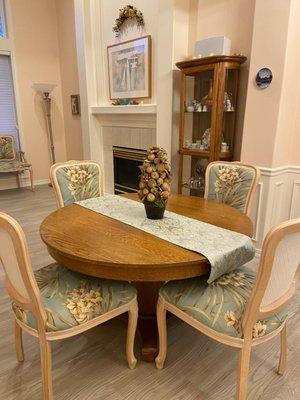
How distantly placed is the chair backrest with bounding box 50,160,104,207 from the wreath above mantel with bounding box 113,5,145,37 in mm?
2467

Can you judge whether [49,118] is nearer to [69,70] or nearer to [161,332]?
[69,70]

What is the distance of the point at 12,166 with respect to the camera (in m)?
4.98

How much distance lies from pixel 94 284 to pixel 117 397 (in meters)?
0.57

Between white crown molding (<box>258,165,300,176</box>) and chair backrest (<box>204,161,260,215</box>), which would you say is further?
white crown molding (<box>258,165,300,176</box>)

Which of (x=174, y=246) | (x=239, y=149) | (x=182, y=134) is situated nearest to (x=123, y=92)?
(x=182, y=134)

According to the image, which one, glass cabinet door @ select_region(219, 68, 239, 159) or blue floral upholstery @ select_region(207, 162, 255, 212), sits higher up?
glass cabinet door @ select_region(219, 68, 239, 159)

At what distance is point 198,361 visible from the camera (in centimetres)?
165

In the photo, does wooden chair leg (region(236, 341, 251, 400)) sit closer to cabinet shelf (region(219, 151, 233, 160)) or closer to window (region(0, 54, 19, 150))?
cabinet shelf (region(219, 151, 233, 160))

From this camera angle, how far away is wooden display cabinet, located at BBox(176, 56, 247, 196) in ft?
9.02

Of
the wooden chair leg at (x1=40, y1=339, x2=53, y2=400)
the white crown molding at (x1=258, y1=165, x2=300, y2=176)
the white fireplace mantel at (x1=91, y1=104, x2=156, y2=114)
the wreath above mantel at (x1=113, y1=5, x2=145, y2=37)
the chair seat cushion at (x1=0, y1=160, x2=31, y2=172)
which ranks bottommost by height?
the wooden chair leg at (x1=40, y1=339, x2=53, y2=400)

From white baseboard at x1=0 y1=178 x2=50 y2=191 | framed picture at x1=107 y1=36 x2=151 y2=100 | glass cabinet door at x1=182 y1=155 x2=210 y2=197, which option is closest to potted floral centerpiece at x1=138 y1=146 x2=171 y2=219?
glass cabinet door at x1=182 y1=155 x2=210 y2=197

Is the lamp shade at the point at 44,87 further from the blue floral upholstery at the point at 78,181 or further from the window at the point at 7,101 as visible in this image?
the blue floral upholstery at the point at 78,181

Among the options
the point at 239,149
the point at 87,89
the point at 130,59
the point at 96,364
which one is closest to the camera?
the point at 96,364

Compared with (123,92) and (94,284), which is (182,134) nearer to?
(123,92)
